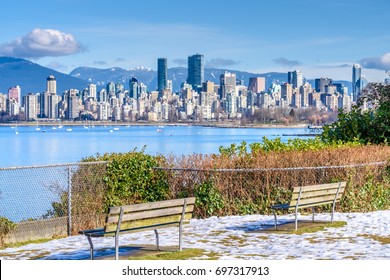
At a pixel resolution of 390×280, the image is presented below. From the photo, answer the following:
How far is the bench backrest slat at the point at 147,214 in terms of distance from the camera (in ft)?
36.4

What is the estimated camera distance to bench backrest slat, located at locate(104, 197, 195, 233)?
436 inches

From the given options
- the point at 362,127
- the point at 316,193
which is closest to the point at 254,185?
the point at 316,193

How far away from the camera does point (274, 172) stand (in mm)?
17438

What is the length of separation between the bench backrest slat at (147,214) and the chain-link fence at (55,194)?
4.02 metres

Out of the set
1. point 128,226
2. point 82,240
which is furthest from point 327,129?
point 128,226

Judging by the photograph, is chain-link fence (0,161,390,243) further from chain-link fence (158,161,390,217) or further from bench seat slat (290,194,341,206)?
bench seat slat (290,194,341,206)

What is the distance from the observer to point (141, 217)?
37.2 ft

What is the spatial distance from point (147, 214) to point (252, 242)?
250 cm

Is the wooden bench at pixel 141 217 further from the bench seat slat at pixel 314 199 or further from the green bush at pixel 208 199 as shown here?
the green bush at pixel 208 199

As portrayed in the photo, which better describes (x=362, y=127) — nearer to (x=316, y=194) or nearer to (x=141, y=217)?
(x=316, y=194)

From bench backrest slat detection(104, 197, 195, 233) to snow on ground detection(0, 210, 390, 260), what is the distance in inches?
29.9

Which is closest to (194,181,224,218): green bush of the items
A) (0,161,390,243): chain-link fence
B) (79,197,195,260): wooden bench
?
(0,161,390,243): chain-link fence

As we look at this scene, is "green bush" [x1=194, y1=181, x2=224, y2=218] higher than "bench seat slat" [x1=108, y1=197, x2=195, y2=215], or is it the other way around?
"bench seat slat" [x1=108, y1=197, x2=195, y2=215]
